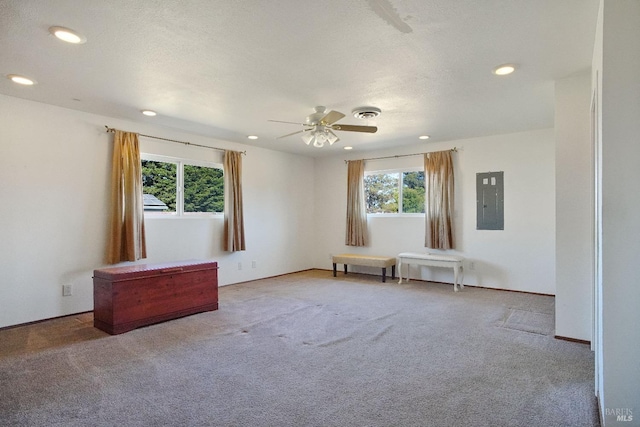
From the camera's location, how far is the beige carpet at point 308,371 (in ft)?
6.66

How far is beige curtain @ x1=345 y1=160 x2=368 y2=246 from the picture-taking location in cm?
684

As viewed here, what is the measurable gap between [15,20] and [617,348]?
399 centimetres

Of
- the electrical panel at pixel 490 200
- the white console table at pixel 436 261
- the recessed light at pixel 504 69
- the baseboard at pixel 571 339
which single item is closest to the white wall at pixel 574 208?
the baseboard at pixel 571 339

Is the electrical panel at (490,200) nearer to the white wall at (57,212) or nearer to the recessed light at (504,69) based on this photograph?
the recessed light at (504,69)

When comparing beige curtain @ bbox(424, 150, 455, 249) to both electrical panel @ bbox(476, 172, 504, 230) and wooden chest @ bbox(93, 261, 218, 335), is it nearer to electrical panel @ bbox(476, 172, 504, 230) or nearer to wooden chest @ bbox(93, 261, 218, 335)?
electrical panel @ bbox(476, 172, 504, 230)

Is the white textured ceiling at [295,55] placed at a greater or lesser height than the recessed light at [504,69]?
greater

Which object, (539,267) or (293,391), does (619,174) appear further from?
(539,267)

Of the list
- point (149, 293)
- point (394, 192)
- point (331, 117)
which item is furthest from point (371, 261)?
point (149, 293)

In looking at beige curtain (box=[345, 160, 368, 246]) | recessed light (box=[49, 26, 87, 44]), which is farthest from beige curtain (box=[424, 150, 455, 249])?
recessed light (box=[49, 26, 87, 44])

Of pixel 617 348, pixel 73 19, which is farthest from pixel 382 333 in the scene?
pixel 73 19

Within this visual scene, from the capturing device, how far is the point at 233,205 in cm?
577

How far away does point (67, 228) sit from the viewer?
410 cm

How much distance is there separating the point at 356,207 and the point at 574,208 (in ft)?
13.5

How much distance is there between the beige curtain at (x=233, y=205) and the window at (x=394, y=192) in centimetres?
256
